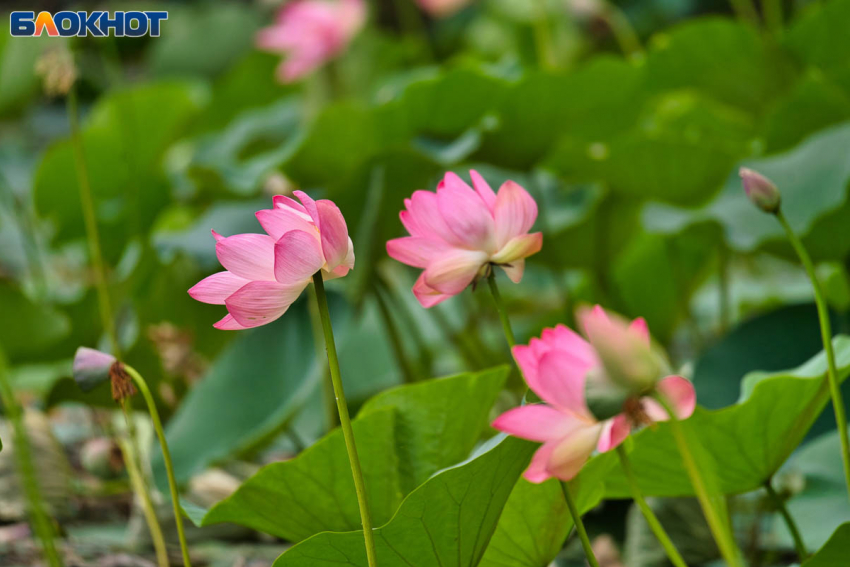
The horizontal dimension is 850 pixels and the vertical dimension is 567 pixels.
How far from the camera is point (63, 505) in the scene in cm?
65

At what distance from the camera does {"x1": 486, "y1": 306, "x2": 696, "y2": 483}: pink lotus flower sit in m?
0.22

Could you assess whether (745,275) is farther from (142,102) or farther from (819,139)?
(142,102)

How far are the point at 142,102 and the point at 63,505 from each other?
553mm

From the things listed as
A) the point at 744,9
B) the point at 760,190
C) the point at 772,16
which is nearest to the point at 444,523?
the point at 760,190

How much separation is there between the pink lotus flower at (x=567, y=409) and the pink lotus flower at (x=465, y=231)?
4 cm

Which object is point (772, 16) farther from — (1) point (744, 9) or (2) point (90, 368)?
(2) point (90, 368)

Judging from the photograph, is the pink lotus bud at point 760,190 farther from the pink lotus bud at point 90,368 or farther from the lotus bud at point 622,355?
the pink lotus bud at point 90,368

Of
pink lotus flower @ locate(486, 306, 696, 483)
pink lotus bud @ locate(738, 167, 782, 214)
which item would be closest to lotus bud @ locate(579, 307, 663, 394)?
pink lotus flower @ locate(486, 306, 696, 483)

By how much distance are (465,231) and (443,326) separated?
0.52m

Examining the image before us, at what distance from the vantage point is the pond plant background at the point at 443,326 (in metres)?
0.33

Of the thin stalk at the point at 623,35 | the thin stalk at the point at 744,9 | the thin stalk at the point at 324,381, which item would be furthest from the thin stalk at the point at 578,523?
the thin stalk at the point at 623,35

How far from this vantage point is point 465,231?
0.86 feet

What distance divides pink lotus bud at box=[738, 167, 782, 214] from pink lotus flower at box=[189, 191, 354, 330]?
149 millimetres

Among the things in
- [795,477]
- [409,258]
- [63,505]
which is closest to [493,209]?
[409,258]
